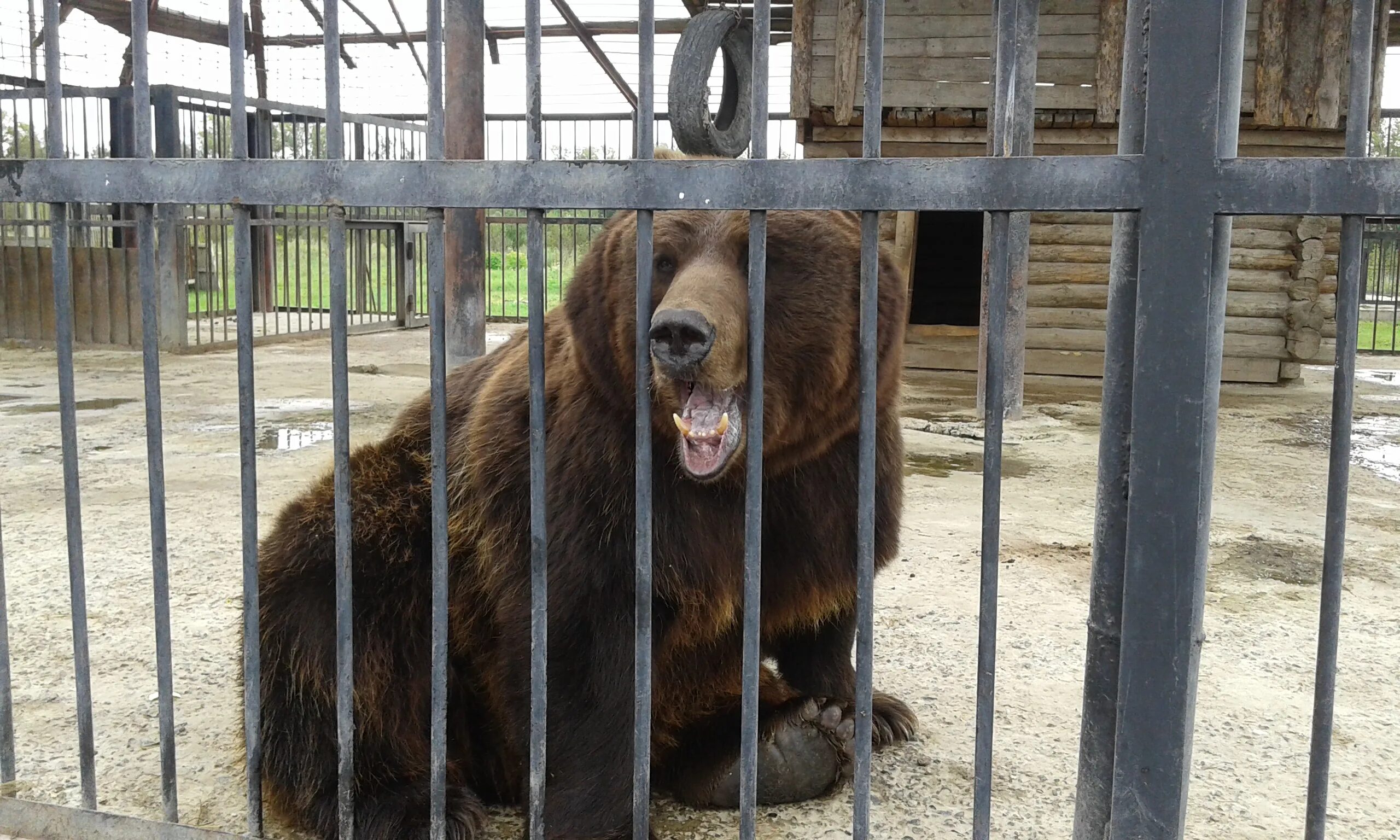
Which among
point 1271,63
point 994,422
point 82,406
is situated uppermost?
point 1271,63

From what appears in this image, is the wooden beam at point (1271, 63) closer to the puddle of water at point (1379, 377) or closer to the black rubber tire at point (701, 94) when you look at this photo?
the puddle of water at point (1379, 377)

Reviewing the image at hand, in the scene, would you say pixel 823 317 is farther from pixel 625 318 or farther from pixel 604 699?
pixel 604 699

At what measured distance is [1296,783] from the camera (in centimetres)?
300

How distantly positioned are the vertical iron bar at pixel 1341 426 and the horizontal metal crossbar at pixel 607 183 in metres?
0.33

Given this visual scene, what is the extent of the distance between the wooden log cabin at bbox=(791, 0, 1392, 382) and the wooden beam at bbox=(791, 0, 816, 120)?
0.01 metres

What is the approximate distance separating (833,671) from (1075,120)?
9788mm

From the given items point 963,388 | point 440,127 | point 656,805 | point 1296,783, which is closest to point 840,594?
point 656,805

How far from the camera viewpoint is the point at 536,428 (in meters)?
2.13

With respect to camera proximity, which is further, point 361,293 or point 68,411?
point 361,293

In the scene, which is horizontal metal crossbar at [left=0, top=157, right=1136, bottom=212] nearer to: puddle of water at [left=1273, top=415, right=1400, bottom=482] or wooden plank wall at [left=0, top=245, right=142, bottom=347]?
puddle of water at [left=1273, top=415, right=1400, bottom=482]

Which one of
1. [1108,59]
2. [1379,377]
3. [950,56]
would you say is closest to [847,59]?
[950,56]

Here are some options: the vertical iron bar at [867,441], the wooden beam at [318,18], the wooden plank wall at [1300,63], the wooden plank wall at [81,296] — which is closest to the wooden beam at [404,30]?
the wooden beam at [318,18]

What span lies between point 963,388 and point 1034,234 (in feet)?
6.47

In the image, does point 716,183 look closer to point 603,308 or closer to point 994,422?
point 994,422
